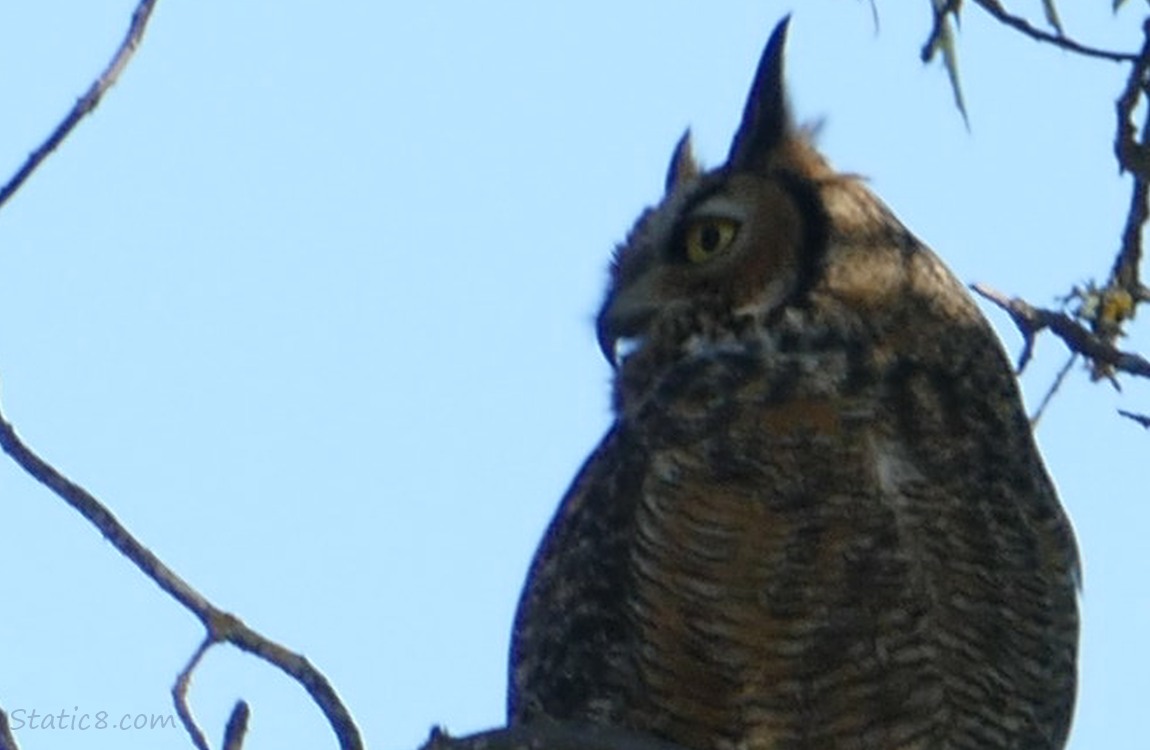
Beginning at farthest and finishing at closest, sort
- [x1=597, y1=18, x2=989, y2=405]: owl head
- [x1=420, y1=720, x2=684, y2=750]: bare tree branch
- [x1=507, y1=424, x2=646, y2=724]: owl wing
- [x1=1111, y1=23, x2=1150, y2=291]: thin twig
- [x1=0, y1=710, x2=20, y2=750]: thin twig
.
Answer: [x1=597, y1=18, x2=989, y2=405]: owl head < [x1=507, y1=424, x2=646, y2=724]: owl wing < [x1=1111, y1=23, x2=1150, y2=291]: thin twig < [x1=420, y1=720, x2=684, y2=750]: bare tree branch < [x1=0, y1=710, x2=20, y2=750]: thin twig

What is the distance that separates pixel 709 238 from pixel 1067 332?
85 centimetres

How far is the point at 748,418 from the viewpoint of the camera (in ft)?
10.1

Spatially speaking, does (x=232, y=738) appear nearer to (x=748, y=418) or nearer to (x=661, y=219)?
(x=748, y=418)

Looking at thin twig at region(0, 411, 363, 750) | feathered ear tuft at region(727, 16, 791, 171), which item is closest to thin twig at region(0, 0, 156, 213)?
thin twig at region(0, 411, 363, 750)

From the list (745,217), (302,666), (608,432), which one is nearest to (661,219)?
(745,217)

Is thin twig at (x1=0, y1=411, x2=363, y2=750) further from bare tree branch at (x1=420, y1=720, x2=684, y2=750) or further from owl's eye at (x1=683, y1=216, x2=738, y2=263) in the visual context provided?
owl's eye at (x1=683, y1=216, x2=738, y2=263)

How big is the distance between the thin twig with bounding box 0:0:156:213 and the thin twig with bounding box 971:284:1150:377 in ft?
3.86

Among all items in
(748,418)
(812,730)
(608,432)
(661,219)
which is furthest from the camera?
(661,219)

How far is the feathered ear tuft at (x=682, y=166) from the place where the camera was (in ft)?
12.8

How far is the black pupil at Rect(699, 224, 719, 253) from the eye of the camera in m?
3.53

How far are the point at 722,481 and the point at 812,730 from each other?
0.36 metres

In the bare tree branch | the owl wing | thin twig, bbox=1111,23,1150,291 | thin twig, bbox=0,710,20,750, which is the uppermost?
thin twig, bbox=1111,23,1150,291

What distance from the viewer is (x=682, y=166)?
4012mm

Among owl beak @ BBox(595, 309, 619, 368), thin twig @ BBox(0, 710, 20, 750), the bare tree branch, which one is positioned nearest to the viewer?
thin twig @ BBox(0, 710, 20, 750)
